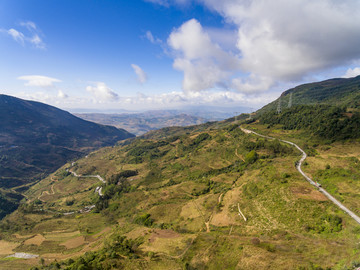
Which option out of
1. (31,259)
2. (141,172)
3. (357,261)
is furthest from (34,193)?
(357,261)

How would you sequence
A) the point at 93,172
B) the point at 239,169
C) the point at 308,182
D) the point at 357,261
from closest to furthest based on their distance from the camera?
1. the point at 357,261
2. the point at 308,182
3. the point at 239,169
4. the point at 93,172

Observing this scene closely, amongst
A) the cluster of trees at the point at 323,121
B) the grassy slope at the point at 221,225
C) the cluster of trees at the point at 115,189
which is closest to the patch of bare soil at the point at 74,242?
the grassy slope at the point at 221,225

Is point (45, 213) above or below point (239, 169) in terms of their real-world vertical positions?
below

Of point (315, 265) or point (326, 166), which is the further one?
point (326, 166)

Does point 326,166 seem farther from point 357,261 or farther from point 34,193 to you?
point 34,193

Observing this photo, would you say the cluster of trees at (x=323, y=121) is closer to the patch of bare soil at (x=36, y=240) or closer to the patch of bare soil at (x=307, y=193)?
the patch of bare soil at (x=307, y=193)

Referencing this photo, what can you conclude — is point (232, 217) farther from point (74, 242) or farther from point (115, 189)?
point (115, 189)

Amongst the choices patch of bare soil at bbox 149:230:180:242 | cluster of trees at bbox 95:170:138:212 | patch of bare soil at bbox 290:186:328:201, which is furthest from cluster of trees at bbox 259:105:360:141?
cluster of trees at bbox 95:170:138:212

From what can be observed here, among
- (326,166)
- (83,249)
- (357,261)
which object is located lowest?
(83,249)

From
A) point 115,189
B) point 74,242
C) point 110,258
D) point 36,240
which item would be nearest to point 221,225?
point 110,258

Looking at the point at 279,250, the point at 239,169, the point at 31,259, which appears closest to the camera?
the point at 279,250
